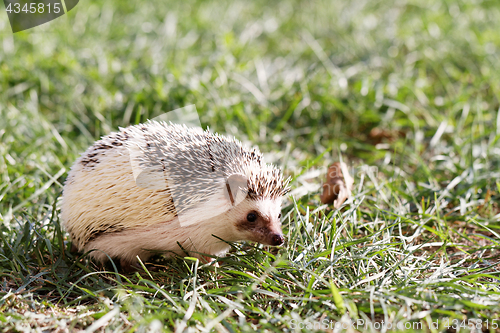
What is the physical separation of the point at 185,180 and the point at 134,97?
2.93m

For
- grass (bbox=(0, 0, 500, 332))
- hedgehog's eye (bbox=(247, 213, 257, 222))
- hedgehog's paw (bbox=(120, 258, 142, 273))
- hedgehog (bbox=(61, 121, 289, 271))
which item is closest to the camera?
grass (bbox=(0, 0, 500, 332))

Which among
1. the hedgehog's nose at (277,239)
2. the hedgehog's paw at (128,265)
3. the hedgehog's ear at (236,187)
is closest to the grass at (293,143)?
the hedgehog's paw at (128,265)

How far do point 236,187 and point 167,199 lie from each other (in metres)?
0.54

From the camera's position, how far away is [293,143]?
5809mm

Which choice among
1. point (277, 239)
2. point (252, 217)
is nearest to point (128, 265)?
point (252, 217)

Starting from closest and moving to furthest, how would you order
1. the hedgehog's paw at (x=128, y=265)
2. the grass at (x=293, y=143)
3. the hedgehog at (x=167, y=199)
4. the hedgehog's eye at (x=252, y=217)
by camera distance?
the grass at (x=293, y=143)
the hedgehog at (x=167, y=199)
the hedgehog's eye at (x=252, y=217)
the hedgehog's paw at (x=128, y=265)

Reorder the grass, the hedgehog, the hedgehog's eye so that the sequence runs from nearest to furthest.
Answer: the grass < the hedgehog < the hedgehog's eye

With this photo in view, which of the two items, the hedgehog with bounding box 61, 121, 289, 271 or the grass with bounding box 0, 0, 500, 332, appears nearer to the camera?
the grass with bounding box 0, 0, 500, 332

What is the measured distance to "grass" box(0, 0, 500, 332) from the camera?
3000 millimetres

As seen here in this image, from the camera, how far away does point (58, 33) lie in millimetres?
7629

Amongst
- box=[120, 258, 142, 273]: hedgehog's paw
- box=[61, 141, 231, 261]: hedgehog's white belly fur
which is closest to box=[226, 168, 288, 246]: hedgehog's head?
box=[61, 141, 231, 261]: hedgehog's white belly fur

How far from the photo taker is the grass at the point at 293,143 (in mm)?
3000

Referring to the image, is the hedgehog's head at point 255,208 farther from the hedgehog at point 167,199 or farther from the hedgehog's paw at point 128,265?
the hedgehog's paw at point 128,265

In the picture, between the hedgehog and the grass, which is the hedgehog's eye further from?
the grass
